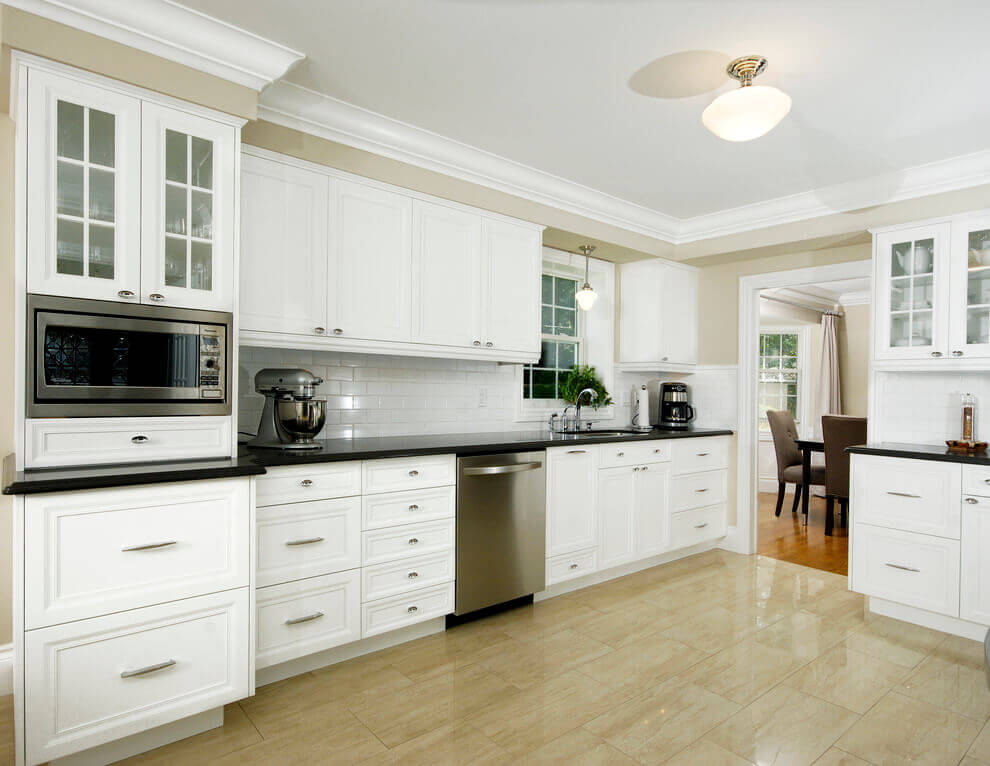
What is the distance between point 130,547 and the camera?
1.91 meters

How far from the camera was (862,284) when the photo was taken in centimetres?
704

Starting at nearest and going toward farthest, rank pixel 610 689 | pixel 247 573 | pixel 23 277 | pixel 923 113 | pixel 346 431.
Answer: pixel 23 277, pixel 247 573, pixel 610 689, pixel 923 113, pixel 346 431

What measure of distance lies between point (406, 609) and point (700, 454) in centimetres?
267

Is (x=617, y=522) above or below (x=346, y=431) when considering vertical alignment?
below

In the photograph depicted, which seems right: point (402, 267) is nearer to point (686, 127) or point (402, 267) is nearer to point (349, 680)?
point (686, 127)

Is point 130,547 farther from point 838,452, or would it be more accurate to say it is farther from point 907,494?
point 838,452

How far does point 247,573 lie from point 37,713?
2.19ft

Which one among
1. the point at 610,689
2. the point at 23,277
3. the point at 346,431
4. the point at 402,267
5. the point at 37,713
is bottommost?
the point at 610,689

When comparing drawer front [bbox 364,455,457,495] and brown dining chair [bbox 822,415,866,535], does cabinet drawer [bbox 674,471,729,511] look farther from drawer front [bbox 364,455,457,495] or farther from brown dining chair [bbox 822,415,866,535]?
drawer front [bbox 364,455,457,495]

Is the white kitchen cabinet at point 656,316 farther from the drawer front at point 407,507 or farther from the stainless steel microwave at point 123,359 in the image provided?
the stainless steel microwave at point 123,359

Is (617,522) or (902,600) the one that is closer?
(902,600)

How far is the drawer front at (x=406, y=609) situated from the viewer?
8.91 ft

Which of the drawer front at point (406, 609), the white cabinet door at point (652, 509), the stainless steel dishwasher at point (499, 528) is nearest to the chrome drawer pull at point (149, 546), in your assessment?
the drawer front at point (406, 609)

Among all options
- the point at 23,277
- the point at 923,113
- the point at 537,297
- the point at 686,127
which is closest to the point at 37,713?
the point at 23,277
